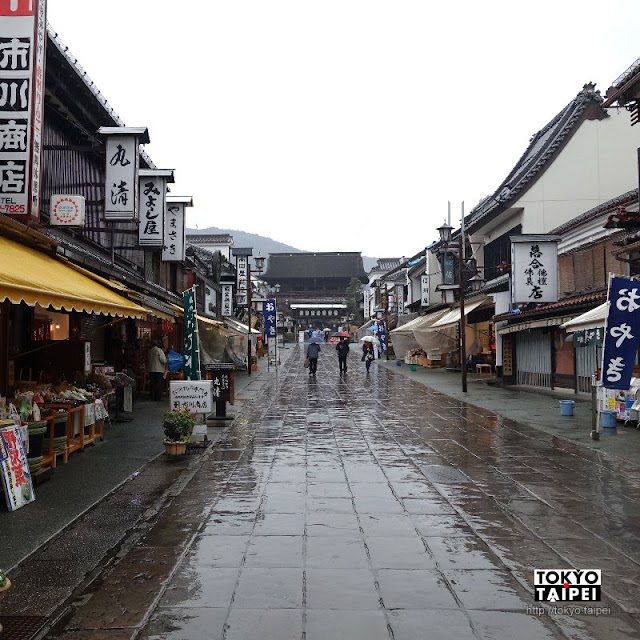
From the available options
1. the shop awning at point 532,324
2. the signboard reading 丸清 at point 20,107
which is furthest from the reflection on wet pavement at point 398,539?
the shop awning at point 532,324

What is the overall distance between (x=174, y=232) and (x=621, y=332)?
1402 centimetres

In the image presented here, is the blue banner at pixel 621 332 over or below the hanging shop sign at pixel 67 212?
below

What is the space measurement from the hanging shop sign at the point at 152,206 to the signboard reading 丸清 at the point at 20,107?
6.29 m

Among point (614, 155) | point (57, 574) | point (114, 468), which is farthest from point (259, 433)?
point (614, 155)

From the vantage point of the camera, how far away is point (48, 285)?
7551 mm

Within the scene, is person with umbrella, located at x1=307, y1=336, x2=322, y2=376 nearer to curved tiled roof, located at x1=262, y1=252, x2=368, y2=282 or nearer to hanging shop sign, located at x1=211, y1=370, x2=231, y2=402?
hanging shop sign, located at x1=211, y1=370, x2=231, y2=402

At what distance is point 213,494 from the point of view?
25.1 feet

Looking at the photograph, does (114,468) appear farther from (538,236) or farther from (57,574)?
(538,236)

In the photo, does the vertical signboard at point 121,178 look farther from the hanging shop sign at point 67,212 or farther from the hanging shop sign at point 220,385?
the hanging shop sign at point 220,385

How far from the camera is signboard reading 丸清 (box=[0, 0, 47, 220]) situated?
942 centimetres

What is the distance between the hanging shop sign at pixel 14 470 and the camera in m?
6.59

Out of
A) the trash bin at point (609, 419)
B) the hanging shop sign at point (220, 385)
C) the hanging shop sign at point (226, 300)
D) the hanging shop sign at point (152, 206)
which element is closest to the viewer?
the trash bin at point (609, 419)

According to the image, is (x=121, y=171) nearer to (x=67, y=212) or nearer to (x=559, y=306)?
(x=67, y=212)

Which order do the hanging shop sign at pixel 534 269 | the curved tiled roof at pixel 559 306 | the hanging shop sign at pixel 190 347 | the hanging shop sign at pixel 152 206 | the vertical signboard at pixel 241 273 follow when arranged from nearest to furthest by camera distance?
the hanging shop sign at pixel 190 347 < the hanging shop sign at pixel 152 206 < the curved tiled roof at pixel 559 306 < the hanging shop sign at pixel 534 269 < the vertical signboard at pixel 241 273
